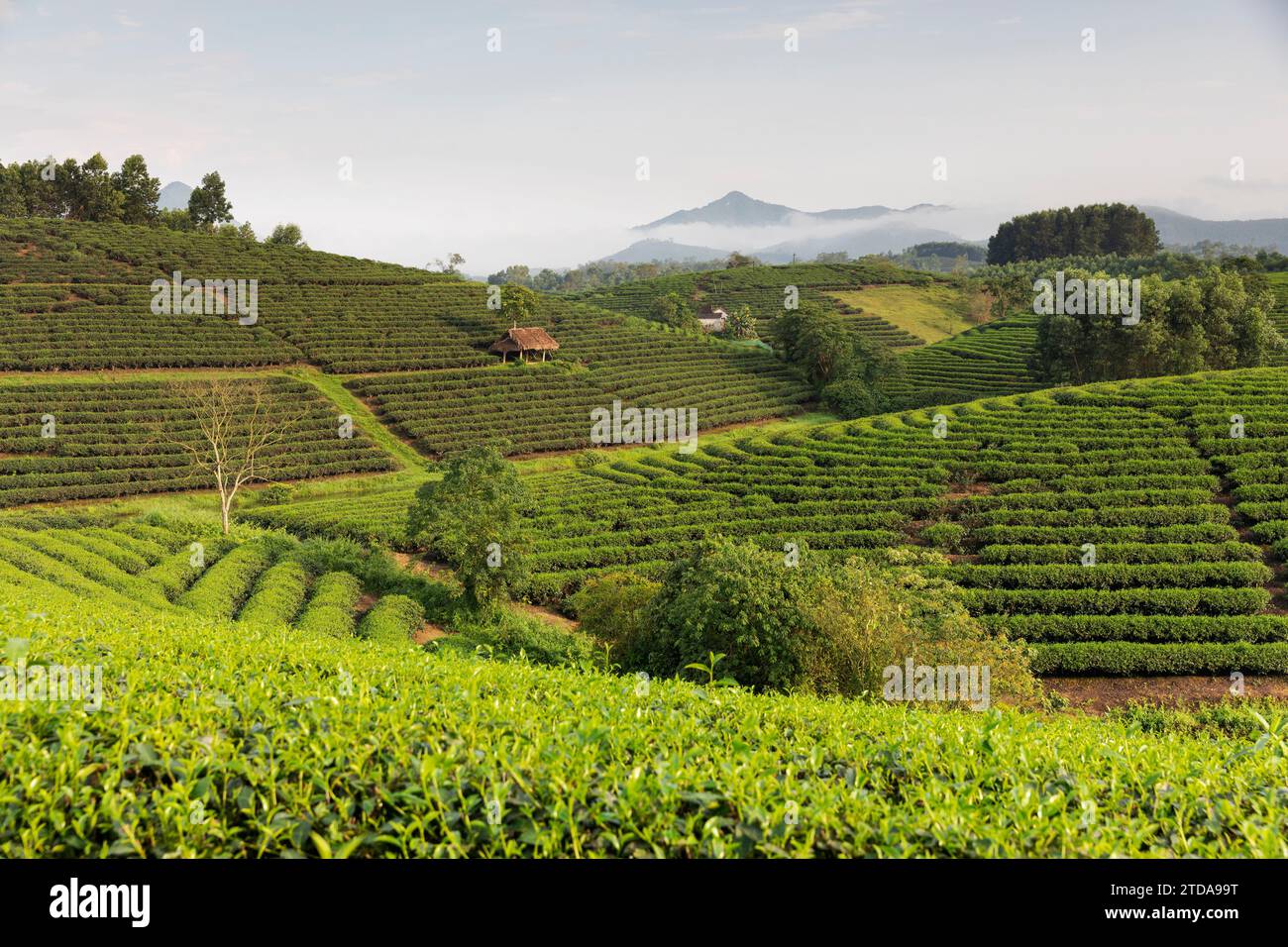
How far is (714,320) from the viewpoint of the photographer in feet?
351

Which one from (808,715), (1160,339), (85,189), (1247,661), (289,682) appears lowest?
(1247,661)

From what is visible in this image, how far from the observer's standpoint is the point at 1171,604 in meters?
23.4

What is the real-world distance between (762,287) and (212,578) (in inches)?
4241

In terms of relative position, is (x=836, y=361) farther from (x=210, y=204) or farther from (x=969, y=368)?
(x=210, y=204)

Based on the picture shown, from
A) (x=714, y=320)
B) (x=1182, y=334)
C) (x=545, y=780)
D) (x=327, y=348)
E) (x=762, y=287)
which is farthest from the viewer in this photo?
(x=762, y=287)

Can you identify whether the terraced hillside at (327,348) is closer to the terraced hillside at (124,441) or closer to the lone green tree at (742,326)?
the terraced hillside at (124,441)

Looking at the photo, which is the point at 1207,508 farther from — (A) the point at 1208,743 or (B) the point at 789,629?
(A) the point at 1208,743

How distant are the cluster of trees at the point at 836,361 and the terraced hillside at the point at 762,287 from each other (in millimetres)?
29516

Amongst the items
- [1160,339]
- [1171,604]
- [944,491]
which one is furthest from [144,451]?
[1160,339]

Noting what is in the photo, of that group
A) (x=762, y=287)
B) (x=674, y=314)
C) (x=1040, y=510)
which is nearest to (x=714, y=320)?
(x=674, y=314)

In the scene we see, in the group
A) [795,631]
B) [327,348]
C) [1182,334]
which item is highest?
[327,348]

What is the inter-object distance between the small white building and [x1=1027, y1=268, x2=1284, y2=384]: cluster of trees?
2021 inches

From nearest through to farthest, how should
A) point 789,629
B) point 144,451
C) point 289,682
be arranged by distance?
point 289,682, point 789,629, point 144,451
